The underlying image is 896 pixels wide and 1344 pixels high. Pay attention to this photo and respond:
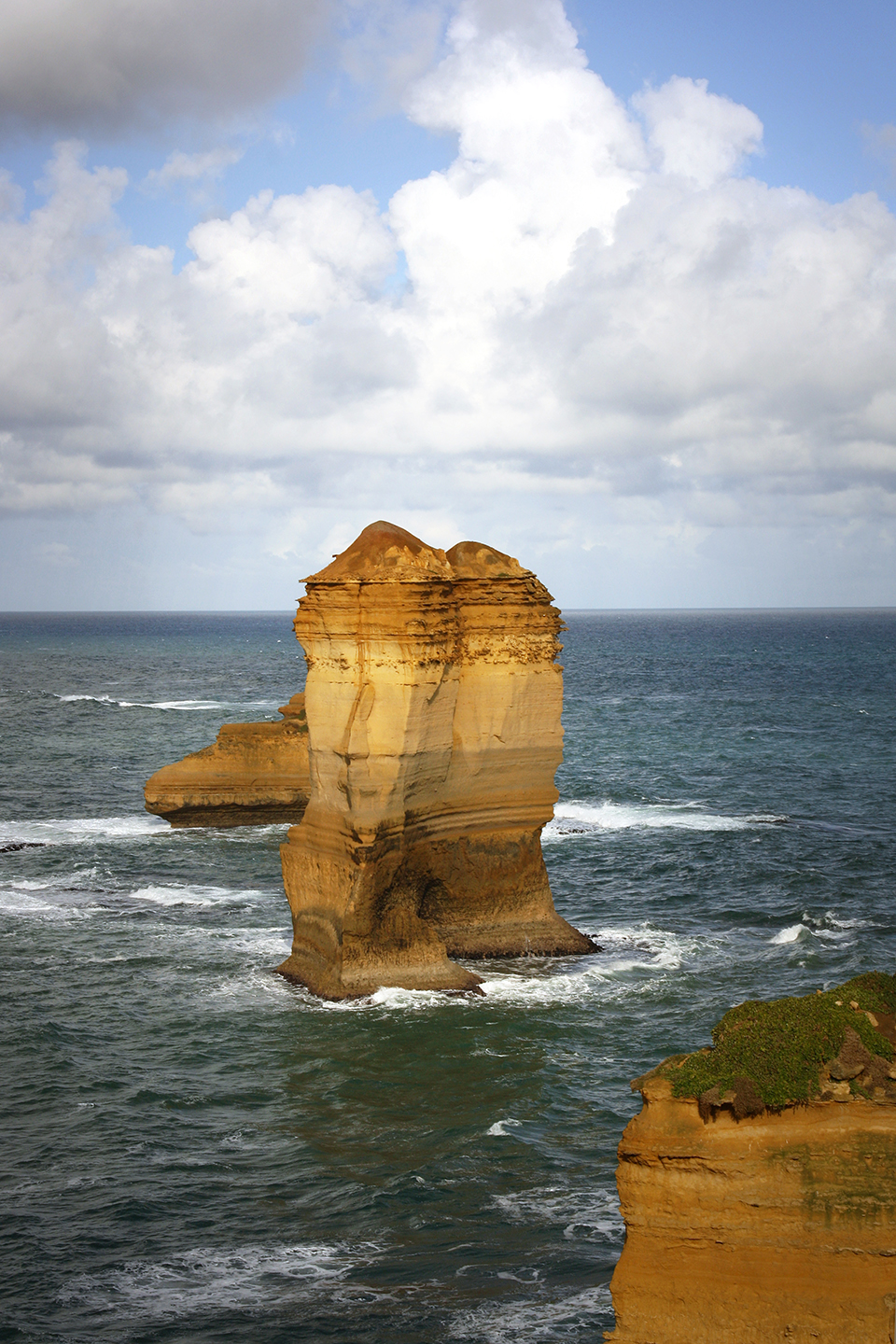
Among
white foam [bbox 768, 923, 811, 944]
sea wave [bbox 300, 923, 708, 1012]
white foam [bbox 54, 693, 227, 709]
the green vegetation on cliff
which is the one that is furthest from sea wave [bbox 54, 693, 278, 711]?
the green vegetation on cliff

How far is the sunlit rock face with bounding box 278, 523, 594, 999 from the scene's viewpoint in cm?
2617

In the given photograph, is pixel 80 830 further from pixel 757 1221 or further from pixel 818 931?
pixel 757 1221

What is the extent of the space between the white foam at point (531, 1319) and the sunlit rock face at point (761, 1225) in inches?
125

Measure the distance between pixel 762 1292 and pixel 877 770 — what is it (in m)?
46.4

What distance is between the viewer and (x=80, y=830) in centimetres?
4431

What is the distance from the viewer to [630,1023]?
24125 mm

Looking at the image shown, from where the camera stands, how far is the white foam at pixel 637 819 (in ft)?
142

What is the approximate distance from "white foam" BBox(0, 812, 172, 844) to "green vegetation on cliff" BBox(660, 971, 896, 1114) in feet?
109

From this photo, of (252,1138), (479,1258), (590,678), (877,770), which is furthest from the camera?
(590,678)

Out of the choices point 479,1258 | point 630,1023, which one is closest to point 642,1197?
point 479,1258

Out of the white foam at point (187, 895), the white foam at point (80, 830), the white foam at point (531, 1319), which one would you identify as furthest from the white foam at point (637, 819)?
the white foam at point (531, 1319)

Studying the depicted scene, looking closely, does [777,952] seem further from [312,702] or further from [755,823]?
[755,823]

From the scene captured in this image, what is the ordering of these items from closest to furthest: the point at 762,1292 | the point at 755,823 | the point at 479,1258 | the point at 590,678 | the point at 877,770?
the point at 762,1292
the point at 479,1258
the point at 755,823
the point at 877,770
the point at 590,678

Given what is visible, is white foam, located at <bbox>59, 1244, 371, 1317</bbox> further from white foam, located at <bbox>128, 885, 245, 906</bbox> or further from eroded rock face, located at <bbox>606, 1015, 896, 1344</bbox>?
white foam, located at <bbox>128, 885, 245, 906</bbox>
